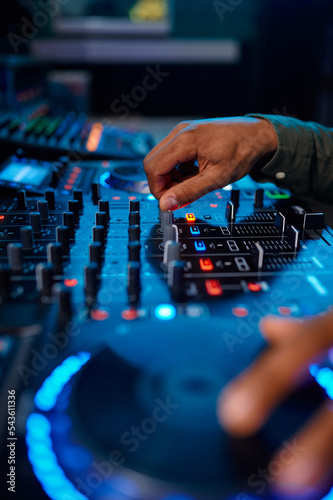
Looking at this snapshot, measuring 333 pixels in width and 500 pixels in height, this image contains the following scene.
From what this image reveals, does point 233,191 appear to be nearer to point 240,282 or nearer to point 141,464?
point 240,282

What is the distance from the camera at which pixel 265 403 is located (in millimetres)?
312

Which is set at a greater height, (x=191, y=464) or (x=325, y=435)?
(x=325, y=435)

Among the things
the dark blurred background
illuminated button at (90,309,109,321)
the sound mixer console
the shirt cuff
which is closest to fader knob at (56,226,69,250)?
the sound mixer console

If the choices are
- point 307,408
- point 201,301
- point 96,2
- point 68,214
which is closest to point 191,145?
point 68,214

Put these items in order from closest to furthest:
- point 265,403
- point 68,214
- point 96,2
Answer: point 265,403, point 68,214, point 96,2

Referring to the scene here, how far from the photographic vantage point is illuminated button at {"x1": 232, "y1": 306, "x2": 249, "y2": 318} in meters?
0.60

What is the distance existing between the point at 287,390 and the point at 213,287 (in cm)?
34

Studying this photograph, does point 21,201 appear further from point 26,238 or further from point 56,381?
point 56,381

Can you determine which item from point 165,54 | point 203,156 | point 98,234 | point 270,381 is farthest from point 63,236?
point 165,54

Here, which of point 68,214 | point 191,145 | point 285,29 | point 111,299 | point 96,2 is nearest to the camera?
point 111,299

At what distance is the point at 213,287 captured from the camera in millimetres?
669

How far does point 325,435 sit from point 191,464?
0.16 metres

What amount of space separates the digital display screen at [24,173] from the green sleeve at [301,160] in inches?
22.1

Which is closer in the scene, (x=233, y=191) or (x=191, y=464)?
(x=191, y=464)
